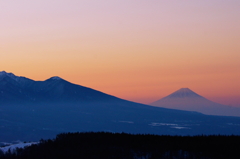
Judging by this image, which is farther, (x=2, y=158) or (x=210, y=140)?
(x=210, y=140)

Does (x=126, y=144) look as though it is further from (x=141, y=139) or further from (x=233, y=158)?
(x=233, y=158)

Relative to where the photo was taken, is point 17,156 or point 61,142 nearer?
point 17,156

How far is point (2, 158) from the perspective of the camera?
1875cm

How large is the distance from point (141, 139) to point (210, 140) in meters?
3.54

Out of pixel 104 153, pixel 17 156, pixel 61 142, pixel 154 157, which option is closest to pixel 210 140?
pixel 154 157

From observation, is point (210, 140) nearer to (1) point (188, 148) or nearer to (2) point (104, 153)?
(1) point (188, 148)

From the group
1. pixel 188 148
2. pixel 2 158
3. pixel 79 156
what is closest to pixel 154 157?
pixel 188 148

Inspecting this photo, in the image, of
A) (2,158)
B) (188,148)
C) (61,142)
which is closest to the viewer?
(2,158)

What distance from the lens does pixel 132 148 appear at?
19906mm

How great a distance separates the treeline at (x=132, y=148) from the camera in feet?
62.6

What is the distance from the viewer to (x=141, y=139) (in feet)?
72.3

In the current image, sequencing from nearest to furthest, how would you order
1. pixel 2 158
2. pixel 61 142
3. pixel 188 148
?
1. pixel 2 158
2. pixel 188 148
3. pixel 61 142

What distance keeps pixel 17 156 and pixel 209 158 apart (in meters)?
8.42

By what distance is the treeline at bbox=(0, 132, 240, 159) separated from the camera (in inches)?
751
